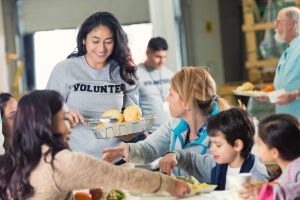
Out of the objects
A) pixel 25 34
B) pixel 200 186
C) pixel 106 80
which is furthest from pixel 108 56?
pixel 25 34

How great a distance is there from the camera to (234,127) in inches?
86.2

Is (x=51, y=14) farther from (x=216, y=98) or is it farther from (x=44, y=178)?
(x=44, y=178)

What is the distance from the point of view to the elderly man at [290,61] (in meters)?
3.76

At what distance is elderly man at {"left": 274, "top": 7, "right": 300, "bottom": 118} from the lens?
3.76 m

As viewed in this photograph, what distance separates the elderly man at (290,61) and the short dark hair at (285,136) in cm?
181

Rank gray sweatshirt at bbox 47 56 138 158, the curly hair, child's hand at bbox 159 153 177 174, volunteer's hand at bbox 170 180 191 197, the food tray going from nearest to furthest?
the curly hair < volunteer's hand at bbox 170 180 191 197 < child's hand at bbox 159 153 177 174 < the food tray < gray sweatshirt at bbox 47 56 138 158

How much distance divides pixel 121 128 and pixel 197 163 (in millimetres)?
334

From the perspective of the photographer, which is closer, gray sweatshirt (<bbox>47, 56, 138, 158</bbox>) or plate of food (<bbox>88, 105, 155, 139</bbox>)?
plate of food (<bbox>88, 105, 155, 139</bbox>)

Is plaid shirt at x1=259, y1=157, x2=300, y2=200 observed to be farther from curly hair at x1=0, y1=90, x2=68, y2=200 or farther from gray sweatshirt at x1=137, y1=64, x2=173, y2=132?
gray sweatshirt at x1=137, y1=64, x2=173, y2=132

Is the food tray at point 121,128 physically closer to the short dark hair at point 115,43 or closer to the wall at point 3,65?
the short dark hair at point 115,43

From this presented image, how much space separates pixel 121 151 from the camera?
2459mm

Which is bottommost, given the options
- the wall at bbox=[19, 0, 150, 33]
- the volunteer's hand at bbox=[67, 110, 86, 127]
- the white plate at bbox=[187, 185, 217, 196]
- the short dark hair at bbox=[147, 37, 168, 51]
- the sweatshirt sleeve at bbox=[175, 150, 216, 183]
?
the white plate at bbox=[187, 185, 217, 196]

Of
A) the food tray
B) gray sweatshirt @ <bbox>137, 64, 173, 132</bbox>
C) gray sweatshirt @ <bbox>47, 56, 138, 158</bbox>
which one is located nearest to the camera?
the food tray

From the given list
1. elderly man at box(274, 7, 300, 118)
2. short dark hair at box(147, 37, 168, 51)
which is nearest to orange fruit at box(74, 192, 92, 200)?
elderly man at box(274, 7, 300, 118)
